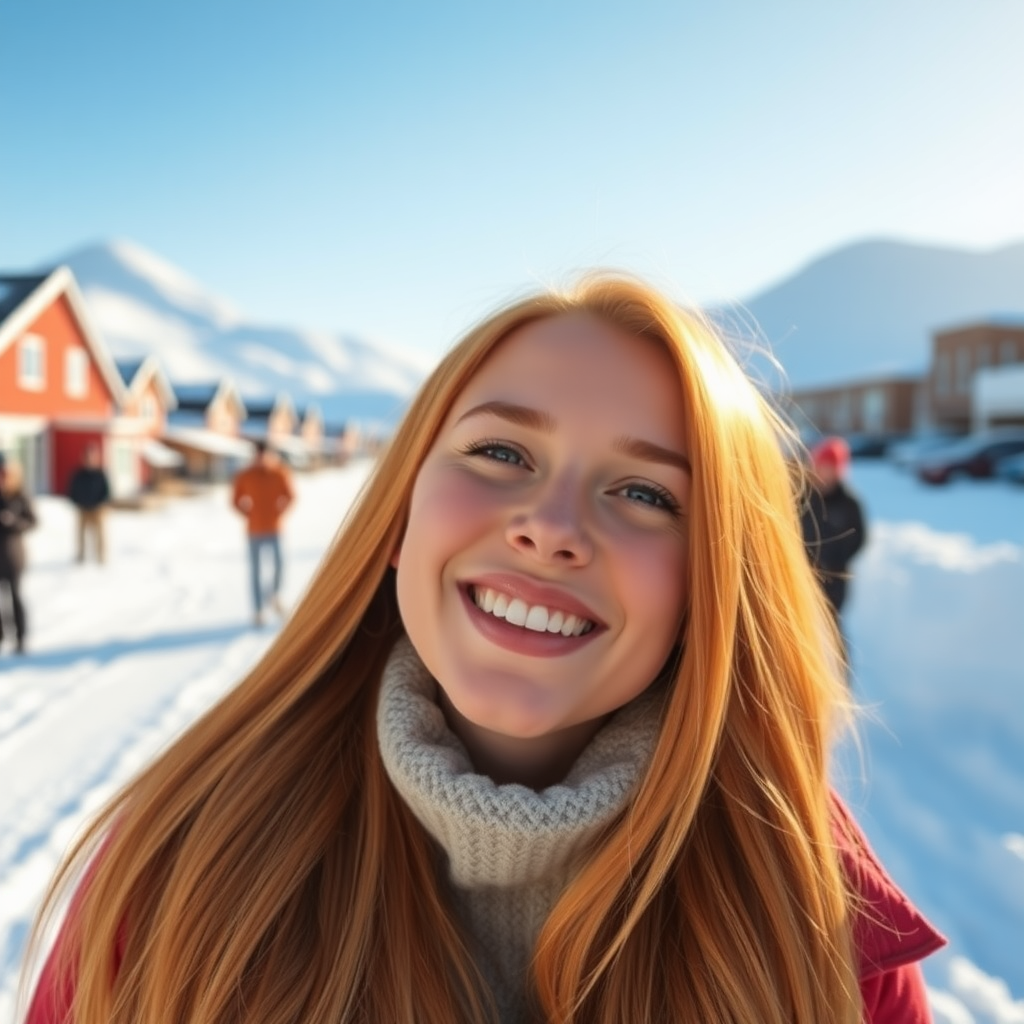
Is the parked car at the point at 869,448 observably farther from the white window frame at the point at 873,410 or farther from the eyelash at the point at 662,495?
the eyelash at the point at 662,495

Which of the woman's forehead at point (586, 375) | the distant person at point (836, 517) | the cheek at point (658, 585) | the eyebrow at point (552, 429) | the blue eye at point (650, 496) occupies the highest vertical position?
the woman's forehead at point (586, 375)

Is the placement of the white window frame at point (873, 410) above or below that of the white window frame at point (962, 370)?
below

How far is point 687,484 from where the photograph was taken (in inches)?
52.1

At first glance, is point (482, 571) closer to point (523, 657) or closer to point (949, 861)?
point (523, 657)

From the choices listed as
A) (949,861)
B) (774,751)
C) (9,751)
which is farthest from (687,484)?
(9,751)

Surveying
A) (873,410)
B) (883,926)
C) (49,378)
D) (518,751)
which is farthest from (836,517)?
(873,410)

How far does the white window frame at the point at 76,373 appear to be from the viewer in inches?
911

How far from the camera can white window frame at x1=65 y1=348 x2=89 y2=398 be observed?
23.1m

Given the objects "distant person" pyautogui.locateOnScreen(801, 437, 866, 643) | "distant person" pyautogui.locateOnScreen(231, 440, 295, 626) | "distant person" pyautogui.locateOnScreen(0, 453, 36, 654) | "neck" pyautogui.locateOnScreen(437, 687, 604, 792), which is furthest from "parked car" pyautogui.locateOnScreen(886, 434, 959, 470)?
"neck" pyautogui.locateOnScreen(437, 687, 604, 792)

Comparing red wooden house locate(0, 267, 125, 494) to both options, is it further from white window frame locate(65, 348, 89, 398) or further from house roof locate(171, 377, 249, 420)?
house roof locate(171, 377, 249, 420)

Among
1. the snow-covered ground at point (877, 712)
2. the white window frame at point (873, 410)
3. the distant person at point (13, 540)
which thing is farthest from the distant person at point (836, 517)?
the white window frame at point (873, 410)

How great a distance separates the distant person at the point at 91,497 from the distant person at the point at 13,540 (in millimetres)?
4322

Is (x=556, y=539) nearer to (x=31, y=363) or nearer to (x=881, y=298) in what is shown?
(x=31, y=363)

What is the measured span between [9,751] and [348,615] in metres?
4.18
